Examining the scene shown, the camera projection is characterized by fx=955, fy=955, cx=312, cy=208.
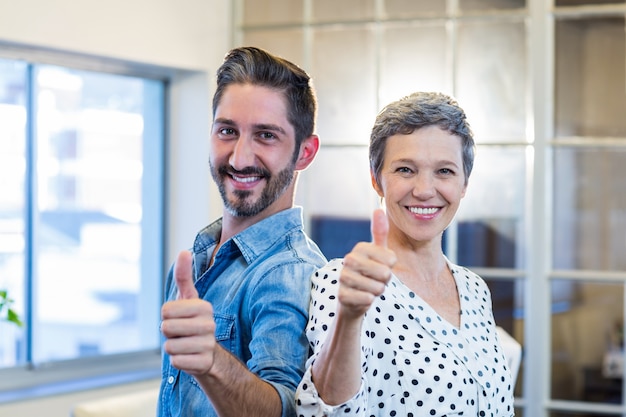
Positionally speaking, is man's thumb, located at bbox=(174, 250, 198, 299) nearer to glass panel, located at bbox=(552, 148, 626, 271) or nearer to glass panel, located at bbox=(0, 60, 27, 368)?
glass panel, located at bbox=(0, 60, 27, 368)

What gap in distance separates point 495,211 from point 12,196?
202 cm

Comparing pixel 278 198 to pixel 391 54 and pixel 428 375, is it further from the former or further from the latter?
pixel 391 54

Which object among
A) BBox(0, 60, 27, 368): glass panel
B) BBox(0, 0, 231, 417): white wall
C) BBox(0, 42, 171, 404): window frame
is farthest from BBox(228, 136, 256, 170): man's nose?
BBox(0, 60, 27, 368): glass panel

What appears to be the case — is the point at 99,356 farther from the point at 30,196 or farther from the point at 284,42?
the point at 284,42

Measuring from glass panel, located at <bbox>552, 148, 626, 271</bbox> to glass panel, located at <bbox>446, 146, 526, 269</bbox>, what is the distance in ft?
0.51

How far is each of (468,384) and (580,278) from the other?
2563 mm

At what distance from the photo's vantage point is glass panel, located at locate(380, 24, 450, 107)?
13.6ft

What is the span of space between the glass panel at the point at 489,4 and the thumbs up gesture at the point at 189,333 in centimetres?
312

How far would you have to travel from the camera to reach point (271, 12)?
4434mm

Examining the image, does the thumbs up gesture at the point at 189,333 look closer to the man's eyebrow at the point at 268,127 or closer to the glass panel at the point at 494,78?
the man's eyebrow at the point at 268,127

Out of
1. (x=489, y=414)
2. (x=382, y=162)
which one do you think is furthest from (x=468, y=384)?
(x=382, y=162)

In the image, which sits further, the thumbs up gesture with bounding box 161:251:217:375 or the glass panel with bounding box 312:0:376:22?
the glass panel with bounding box 312:0:376:22

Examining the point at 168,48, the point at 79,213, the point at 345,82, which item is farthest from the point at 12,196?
the point at 345,82

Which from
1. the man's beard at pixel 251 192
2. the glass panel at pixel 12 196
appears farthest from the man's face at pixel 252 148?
the glass panel at pixel 12 196
